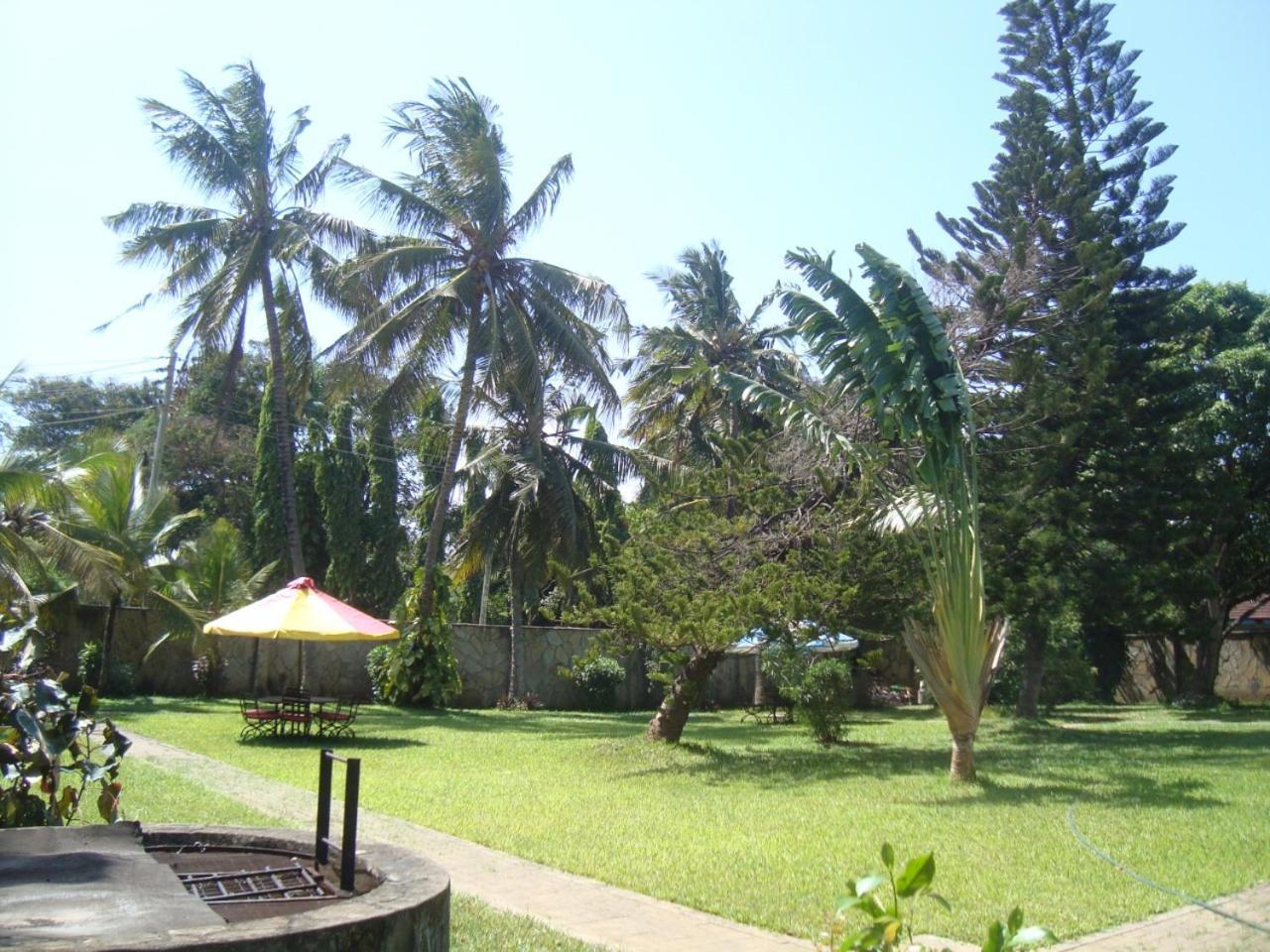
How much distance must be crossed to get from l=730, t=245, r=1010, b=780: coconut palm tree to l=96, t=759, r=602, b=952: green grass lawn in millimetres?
6821

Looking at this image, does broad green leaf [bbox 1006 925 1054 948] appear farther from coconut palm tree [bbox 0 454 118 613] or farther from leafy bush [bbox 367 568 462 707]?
leafy bush [bbox 367 568 462 707]

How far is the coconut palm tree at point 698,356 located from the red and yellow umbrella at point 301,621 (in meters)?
13.7

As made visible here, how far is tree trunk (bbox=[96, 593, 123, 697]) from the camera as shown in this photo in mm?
22797

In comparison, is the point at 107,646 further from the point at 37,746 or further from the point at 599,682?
the point at 37,746

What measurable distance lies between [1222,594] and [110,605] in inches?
1013

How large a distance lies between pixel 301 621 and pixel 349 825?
1172 cm

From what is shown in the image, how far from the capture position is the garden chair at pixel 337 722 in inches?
661

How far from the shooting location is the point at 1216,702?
2641 centimetres

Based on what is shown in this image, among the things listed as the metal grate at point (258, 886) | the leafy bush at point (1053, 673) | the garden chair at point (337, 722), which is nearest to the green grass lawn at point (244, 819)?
the metal grate at point (258, 886)

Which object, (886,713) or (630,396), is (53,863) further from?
(630,396)

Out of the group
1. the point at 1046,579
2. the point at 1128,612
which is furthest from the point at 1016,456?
the point at 1128,612

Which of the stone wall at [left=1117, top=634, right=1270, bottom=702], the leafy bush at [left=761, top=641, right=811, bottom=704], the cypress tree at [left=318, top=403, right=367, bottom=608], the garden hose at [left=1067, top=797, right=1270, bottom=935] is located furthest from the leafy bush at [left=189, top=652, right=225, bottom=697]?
the stone wall at [left=1117, top=634, right=1270, bottom=702]

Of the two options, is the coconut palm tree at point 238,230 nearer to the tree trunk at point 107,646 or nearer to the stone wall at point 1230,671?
the tree trunk at point 107,646

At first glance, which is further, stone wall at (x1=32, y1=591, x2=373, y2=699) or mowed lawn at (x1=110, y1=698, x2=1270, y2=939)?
stone wall at (x1=32, y1=591, x2=373, y2=699)
